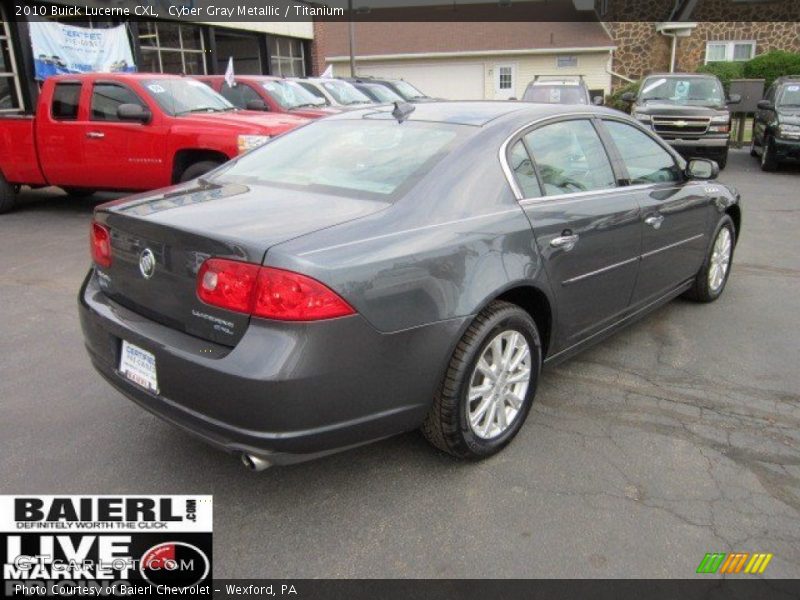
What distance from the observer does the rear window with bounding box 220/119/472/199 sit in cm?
308

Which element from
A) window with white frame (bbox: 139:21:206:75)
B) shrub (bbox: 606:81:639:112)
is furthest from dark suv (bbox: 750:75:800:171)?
window with white frame (bbox: 139:21:206:75)

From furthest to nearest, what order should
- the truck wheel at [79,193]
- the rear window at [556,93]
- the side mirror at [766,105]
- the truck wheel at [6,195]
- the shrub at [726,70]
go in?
the shrub at [726,70]
the rear window at [556,93]
the side mirror at [766,105]
the truck wheel at [79,193]
the truck wheel at [6,195]

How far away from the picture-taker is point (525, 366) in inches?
128

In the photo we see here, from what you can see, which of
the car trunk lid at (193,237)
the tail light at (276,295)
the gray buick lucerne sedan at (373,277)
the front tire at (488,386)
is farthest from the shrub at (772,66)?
the tail light at (276,295)

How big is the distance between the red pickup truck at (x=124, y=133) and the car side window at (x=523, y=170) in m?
4.98

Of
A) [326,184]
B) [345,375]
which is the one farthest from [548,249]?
[345,375]

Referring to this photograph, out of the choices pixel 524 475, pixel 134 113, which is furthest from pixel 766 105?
pixel 524 475

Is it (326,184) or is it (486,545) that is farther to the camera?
(326,184)

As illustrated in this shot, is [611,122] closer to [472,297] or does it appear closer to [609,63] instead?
[472,297]

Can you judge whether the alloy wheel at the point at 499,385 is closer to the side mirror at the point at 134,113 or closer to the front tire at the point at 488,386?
the front tire at the point at 488,386

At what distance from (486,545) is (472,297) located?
97 cm

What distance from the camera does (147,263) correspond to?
9.04 ft

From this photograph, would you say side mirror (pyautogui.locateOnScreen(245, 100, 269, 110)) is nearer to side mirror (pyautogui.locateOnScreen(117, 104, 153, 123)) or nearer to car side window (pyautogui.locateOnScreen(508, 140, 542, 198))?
side mirror (pyautogui.locateOnScreen(117, 104, 153, 123))

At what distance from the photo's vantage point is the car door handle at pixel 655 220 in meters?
4.03
